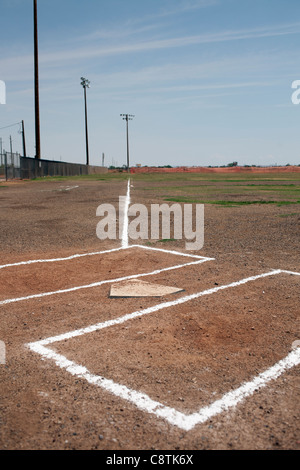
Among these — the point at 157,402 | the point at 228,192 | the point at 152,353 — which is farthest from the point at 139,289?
the point at 228,192

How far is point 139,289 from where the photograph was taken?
15.6 ft

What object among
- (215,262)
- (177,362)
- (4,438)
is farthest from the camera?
(215,262)

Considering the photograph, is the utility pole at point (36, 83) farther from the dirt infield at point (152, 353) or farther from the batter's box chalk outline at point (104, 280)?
the dirt infield at point (152, 353)

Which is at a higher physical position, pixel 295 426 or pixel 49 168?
pixel 49 168

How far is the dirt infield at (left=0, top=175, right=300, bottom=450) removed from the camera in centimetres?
231

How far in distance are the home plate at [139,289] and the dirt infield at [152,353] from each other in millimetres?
115

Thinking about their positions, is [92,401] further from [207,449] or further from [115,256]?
[115,256]

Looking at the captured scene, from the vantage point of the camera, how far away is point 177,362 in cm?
309

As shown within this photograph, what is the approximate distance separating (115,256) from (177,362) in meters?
3.55

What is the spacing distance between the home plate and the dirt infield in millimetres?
115

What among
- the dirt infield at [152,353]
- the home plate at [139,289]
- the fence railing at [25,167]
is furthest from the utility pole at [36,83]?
the home plate at [139,289]

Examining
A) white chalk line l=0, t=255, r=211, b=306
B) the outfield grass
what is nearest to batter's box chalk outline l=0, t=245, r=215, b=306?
white chalk line l=0, t=255, r=211, b=306

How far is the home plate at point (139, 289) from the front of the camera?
15.0 ft
